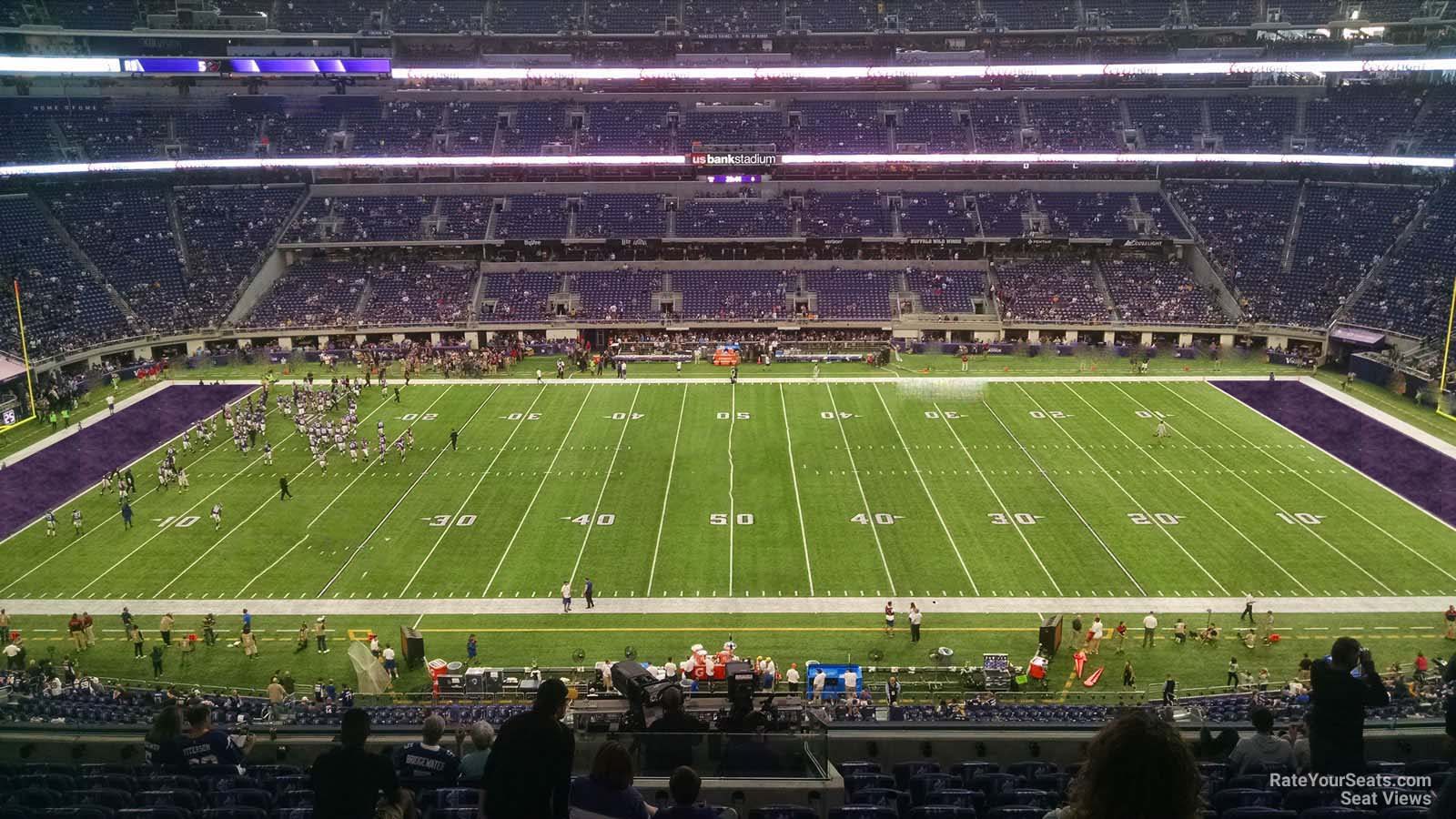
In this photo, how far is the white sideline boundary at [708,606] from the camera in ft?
81.2

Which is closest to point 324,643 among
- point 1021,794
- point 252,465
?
point 252,465

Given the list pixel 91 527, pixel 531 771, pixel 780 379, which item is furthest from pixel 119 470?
pixel 531 771

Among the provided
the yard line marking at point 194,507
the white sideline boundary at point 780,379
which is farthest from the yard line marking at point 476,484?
the yard line marking at point 194,507

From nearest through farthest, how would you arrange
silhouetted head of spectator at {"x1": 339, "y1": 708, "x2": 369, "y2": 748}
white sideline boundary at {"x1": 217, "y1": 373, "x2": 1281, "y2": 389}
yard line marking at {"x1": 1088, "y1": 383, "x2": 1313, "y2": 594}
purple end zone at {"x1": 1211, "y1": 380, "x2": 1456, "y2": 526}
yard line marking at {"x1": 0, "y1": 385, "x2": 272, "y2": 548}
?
silhouetted head of spectator at {"x1": 339, "y1": 708, "x2": 369, "y2": 748} < yard line marking at {"x1": 1088, "y1": 383, "x2": 1313, "y2": 594} < yard line marking at {"x1": 0, "y1": 385, "x2": 272, "y2": 548} < purple end zone at {"x1": 1211, "y1": 380, "x2": 1456, "y2": 526} < white sideline boundary at {"x1": 217, "y1": 373, "x2": 1281, "y2": 389}

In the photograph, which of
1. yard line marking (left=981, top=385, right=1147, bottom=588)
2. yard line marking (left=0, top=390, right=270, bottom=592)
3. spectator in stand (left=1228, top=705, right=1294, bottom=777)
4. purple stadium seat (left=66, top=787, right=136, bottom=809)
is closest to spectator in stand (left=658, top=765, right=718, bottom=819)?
spectator in stand (left=1228, top=705, right=1294, bottom=777)

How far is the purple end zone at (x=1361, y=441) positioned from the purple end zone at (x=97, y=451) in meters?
40.5

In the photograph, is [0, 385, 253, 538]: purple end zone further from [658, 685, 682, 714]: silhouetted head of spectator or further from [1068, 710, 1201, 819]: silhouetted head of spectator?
[1068, 710, 1201, 819]: silhouetted head of spectator

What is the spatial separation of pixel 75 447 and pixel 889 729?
3581cm

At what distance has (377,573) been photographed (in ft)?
90.2

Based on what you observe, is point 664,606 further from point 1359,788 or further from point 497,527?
point 1359,788

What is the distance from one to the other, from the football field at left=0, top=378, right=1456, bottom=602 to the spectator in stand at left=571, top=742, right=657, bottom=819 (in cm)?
1901

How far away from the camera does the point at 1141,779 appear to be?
3264 millimetres

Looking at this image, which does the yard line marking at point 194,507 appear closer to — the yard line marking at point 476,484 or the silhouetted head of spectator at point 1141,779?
the yard line marking at point 476,484

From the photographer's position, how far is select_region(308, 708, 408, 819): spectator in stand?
6.30 metres
